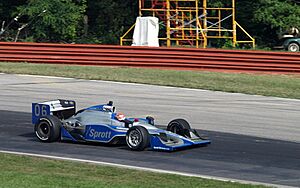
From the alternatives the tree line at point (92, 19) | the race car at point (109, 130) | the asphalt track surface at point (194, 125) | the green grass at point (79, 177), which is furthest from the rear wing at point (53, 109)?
the tree line at point (92, 19)

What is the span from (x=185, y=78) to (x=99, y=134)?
11.6 meters

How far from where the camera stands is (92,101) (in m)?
18.9

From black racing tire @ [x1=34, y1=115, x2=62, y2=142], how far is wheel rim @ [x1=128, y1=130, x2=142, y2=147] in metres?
1.41

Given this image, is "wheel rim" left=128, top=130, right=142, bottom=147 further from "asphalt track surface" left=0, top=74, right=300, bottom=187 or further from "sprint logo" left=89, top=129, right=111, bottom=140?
"sprint logo" left=89, top=129, right=111, bottom=140

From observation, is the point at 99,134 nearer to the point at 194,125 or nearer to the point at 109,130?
the point at 109,130

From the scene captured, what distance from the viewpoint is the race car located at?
1219 centimetres

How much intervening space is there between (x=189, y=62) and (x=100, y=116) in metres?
14.2

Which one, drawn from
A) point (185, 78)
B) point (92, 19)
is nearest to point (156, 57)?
point (185, 78)

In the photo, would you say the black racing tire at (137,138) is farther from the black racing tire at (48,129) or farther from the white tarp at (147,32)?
the white tarp at (147,32)

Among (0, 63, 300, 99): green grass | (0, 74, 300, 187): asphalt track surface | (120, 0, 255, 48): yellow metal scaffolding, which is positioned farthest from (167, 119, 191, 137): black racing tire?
(120, 0, 255, 48): yellow metal scaffolding

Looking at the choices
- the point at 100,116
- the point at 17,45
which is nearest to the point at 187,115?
the point at 100,116

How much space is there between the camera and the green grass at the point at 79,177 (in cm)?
930

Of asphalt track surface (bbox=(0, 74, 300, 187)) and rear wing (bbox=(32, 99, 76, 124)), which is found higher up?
rear wing (bbox=(32, 99, 76, 124))

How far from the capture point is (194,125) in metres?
15.3
